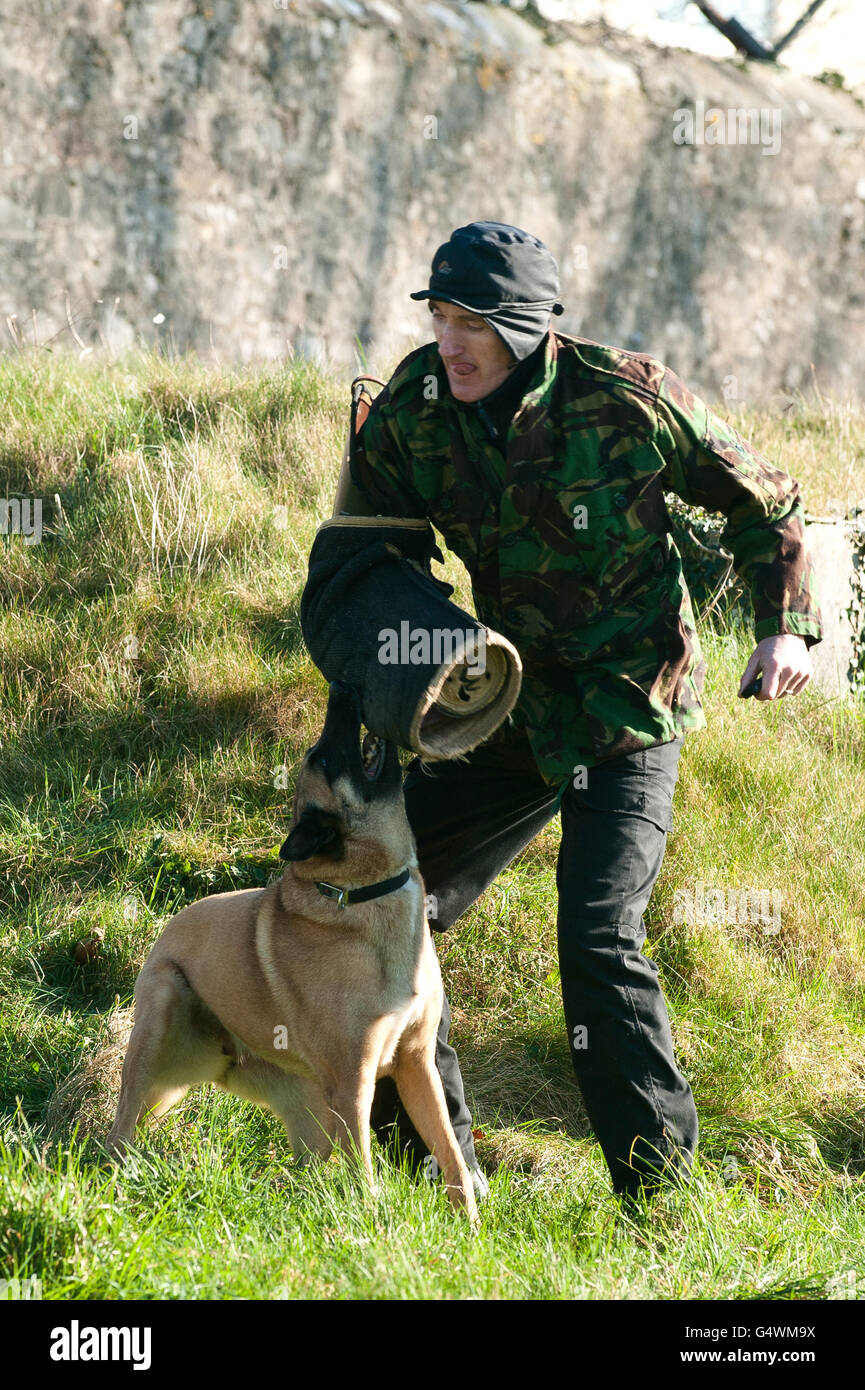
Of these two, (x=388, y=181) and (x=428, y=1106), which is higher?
(x=388, y=181)

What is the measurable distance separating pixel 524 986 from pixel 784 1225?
136 cm

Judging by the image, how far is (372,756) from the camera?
322 cm

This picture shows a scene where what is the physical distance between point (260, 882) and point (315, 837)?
133 centimetres

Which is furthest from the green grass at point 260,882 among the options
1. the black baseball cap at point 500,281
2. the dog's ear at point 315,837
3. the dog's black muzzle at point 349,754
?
the black baseball cap at point 500,281

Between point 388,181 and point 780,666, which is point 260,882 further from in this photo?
point 388,181

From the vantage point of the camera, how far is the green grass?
2.49m

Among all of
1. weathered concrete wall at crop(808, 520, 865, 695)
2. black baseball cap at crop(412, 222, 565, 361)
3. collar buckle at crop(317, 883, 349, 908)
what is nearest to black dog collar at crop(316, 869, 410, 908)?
collar buckle at crop(317, 883, 349, 908)

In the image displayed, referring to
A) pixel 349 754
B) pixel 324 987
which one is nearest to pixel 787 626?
pixel 349 754

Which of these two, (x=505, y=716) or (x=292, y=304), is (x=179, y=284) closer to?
(x=292, y=304)

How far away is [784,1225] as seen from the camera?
2963mm

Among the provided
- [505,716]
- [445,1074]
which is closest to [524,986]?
[445,1074]

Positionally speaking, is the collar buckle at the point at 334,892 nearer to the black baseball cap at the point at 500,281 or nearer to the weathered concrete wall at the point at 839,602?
the black baseball cap at the point at 500,281

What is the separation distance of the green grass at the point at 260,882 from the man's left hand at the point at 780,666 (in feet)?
4.04

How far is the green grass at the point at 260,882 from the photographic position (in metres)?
2.49
